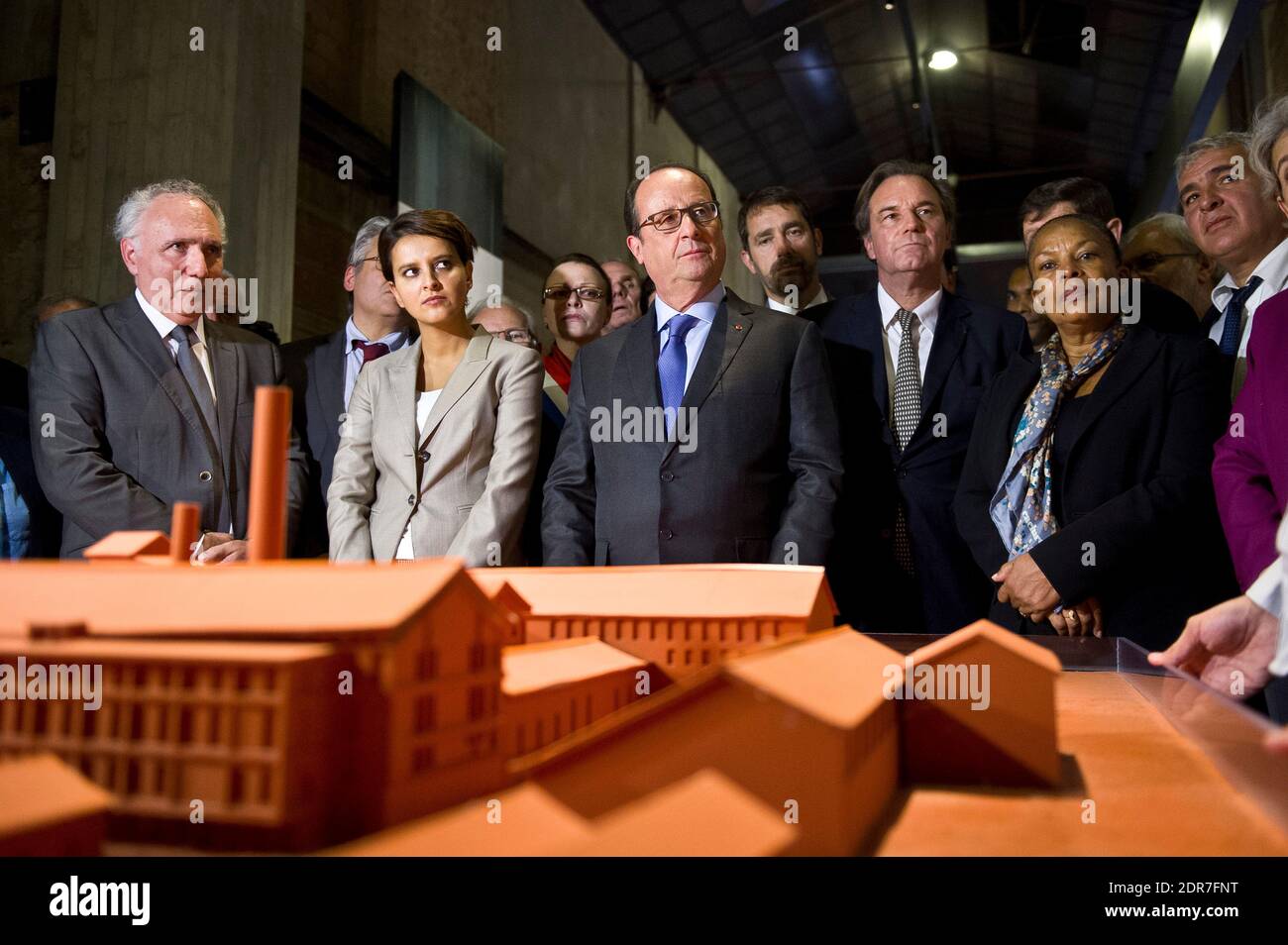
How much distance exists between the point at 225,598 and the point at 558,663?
322 millimetres

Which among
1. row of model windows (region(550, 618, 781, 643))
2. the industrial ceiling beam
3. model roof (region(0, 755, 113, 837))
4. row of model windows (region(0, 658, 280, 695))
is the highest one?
the industrial ceiling beam

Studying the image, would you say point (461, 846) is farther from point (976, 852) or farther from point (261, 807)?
point (976, 852)

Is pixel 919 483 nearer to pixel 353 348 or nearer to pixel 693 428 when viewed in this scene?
pixel 693 428

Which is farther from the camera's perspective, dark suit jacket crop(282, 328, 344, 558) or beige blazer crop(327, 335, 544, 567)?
dark suit jacket crop(282, 328, 344, 558)

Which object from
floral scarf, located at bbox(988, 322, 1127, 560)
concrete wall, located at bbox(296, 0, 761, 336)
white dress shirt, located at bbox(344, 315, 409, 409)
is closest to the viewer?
floral scarf, located at bbox(988, 322, 1127, 560)

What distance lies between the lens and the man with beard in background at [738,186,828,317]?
3.38 meters

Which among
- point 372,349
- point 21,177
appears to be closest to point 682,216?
point 372,349

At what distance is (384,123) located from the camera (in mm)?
7293

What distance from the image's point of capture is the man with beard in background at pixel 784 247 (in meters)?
3.38

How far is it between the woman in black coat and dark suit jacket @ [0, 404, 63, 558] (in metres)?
2.44

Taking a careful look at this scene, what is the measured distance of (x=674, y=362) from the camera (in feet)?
7.89

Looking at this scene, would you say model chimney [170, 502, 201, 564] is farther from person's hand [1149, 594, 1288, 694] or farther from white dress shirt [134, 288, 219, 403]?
white dress shirt [134, 288, 219, 403]

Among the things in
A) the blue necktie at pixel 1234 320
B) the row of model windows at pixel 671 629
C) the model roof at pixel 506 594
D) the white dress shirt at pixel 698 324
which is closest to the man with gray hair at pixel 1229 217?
the blue necktie at pixel 1234 320

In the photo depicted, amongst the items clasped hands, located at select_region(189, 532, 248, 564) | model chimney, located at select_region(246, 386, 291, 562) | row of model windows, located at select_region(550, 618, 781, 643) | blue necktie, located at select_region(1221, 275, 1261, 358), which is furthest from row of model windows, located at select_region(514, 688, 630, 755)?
blue necktie, located at select_region(1221, 275, 1261, 358)
